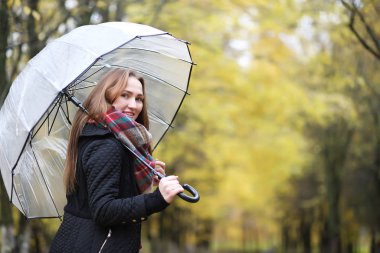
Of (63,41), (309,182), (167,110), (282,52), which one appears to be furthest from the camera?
(309,182)

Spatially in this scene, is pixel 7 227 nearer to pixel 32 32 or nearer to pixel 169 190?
pixel 32 32

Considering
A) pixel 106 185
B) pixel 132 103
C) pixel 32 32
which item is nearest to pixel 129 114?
pixel 132 103

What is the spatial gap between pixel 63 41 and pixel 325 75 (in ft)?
49.9

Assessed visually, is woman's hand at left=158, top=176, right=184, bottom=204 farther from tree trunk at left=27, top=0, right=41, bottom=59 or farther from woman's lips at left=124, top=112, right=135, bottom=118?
tree trunk at left=27, top=0, right=41, bottom=59

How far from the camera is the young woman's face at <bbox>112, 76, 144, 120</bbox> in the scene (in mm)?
3514

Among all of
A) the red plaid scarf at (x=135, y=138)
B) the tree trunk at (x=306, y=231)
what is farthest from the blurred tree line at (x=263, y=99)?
the red plaid scarf at (x=135, y=138)

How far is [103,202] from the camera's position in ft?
10.2

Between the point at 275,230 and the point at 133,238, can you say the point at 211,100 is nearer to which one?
the point at 133,238

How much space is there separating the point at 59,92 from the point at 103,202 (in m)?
0.75

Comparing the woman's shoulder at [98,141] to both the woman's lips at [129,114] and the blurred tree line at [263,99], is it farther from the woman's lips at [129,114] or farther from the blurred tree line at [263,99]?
the blurred tree line at [263,99]

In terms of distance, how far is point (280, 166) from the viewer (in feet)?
83.0

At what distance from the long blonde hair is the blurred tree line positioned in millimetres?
3414

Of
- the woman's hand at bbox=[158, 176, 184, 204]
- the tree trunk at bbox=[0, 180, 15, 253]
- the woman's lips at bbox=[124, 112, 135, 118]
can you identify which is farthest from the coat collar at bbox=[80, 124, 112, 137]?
the tree trunk at bbox=[0, 180, 15, 253]

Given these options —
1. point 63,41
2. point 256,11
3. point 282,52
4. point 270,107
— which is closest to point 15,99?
point 63,41
